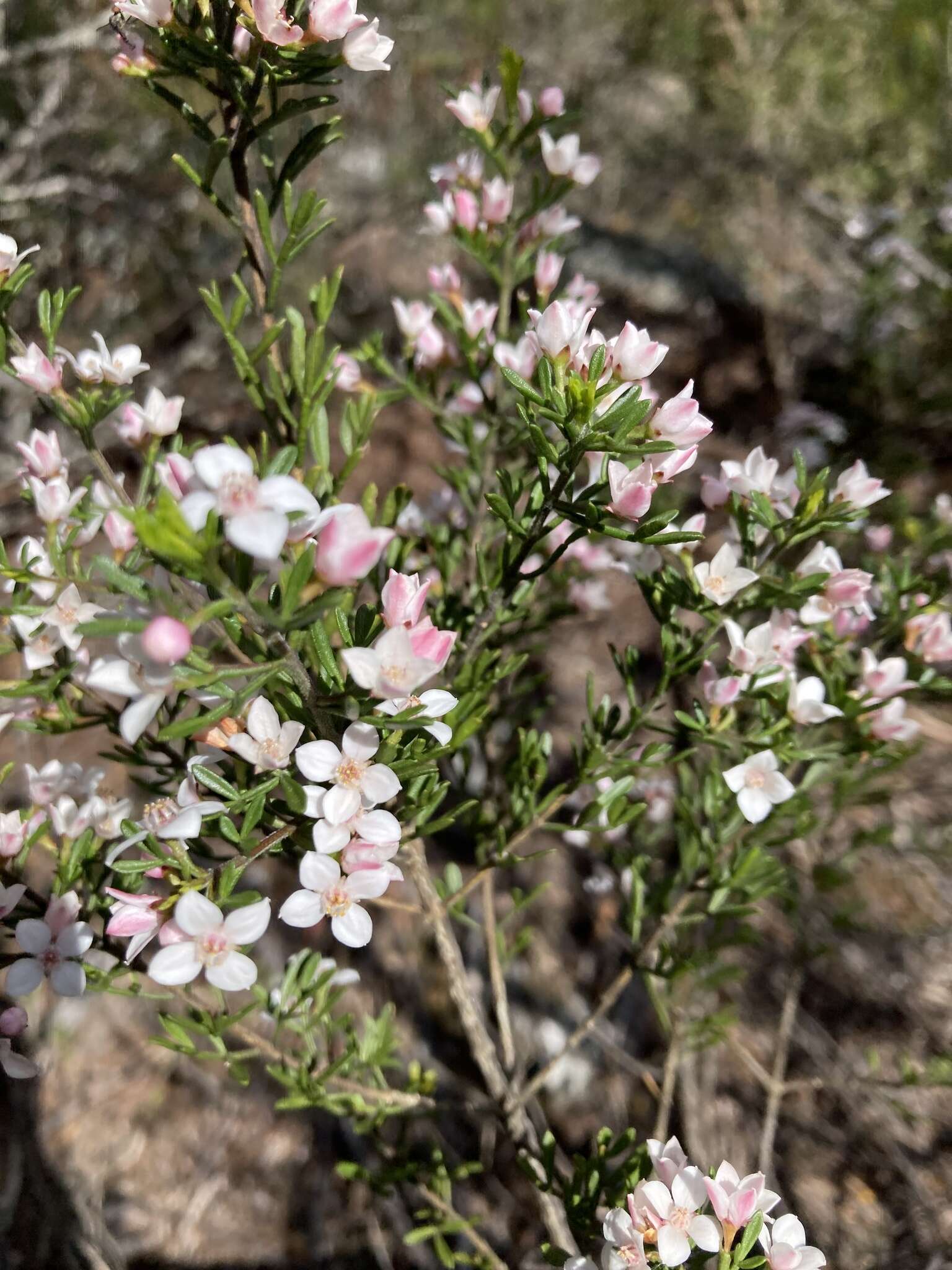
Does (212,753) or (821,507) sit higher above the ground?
(821,507)

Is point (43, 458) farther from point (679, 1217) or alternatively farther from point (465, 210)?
point (679, 1217)

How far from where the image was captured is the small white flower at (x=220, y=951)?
0.90 meters

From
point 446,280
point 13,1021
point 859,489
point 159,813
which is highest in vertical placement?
point 446,280

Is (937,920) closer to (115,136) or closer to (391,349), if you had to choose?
(391,349)

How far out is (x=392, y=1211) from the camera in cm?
232

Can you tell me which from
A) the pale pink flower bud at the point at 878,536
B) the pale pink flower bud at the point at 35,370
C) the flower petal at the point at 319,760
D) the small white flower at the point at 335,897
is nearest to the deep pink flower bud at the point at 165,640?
the flower petal at the point at 319,760

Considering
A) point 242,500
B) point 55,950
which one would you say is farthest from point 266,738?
point 55,950

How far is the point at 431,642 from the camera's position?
2.82ft

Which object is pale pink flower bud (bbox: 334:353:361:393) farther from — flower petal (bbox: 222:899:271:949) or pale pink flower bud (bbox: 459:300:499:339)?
flower petal (bbox: 222:899:271:949)

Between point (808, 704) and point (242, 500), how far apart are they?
2.79 feet

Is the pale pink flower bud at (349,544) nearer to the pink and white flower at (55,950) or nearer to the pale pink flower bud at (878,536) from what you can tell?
the pink and white flower at (55,950)

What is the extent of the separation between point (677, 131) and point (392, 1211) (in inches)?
288

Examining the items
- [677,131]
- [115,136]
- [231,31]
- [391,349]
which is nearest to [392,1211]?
[231,31]

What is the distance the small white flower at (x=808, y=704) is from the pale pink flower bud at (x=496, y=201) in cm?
104
